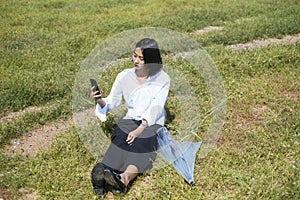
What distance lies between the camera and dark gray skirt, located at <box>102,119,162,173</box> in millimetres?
4066

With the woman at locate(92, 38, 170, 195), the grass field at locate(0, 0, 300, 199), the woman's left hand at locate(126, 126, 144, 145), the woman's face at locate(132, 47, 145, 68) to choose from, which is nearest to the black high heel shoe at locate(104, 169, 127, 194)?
the woman at locate(92, 38, 170, 195)

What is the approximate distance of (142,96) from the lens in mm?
4465

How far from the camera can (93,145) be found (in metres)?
4.72

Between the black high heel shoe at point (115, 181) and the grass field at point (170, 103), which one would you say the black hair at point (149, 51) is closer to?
the grass field at point (170, 103)

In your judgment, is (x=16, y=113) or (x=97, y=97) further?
(x=16, y=113)

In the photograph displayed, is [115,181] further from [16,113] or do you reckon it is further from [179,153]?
[16,113]

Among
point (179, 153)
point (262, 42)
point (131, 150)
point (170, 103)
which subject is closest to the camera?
point (131, 150)

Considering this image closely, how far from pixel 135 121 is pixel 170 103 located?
1518 millimetres

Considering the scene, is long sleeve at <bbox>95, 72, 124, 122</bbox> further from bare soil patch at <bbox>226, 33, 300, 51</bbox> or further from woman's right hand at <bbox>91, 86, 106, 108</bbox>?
bare soil patch at <bbox>226, 33, 300, 51</bbox>

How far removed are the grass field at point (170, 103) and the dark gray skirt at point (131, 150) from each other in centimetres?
20

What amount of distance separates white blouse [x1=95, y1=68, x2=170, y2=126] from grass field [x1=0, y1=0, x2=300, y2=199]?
0.62 m

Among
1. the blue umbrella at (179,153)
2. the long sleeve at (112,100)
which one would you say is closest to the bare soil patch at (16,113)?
the long sleeve at (112,100)

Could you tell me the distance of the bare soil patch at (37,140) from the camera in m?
4.78

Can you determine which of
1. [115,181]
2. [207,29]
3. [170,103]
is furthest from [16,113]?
[207,29]
